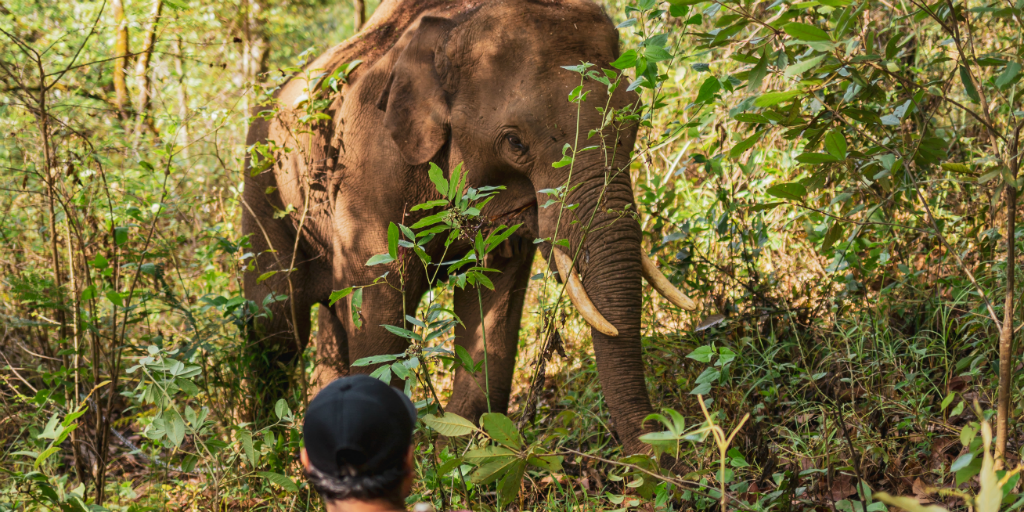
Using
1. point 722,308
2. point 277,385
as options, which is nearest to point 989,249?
point 722,308

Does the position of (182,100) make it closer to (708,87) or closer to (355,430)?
(708,87)

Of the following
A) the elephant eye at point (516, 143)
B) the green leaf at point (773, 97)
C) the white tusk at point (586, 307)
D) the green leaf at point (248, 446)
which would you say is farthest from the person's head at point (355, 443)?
the elephant eye at point (516, 143)

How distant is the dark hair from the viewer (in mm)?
1460

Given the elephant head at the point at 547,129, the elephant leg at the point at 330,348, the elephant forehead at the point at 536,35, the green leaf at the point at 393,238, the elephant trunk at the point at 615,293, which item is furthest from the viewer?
the elephant leg at the point at 330,348

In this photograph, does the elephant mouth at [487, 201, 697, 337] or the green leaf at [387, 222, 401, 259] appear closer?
the green leaf at [387, 222, 401, 259]

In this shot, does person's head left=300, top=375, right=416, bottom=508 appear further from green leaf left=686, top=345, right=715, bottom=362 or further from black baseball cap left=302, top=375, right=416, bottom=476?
green leaf left=686, top=345, right=715, bottom=362

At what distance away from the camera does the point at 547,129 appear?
376 cm

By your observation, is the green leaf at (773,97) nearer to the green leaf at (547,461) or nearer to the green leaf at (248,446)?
the green leaf at (547,461)

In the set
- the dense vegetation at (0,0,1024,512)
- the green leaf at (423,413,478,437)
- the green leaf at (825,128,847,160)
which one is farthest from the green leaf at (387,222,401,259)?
the green leaf at (825,128,847,160)

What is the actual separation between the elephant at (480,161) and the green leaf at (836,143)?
3.41 ft

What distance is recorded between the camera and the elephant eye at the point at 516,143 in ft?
12.6

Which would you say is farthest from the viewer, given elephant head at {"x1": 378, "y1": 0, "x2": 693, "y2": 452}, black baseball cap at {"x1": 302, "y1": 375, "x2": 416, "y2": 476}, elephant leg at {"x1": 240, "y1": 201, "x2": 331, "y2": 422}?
elephant leg at {"x1": 240, "y1": 201, "x2": 331, "y2": 422}

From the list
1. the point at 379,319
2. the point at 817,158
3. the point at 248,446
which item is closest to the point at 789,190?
the point at 817,158

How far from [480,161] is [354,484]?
8.84 feet
